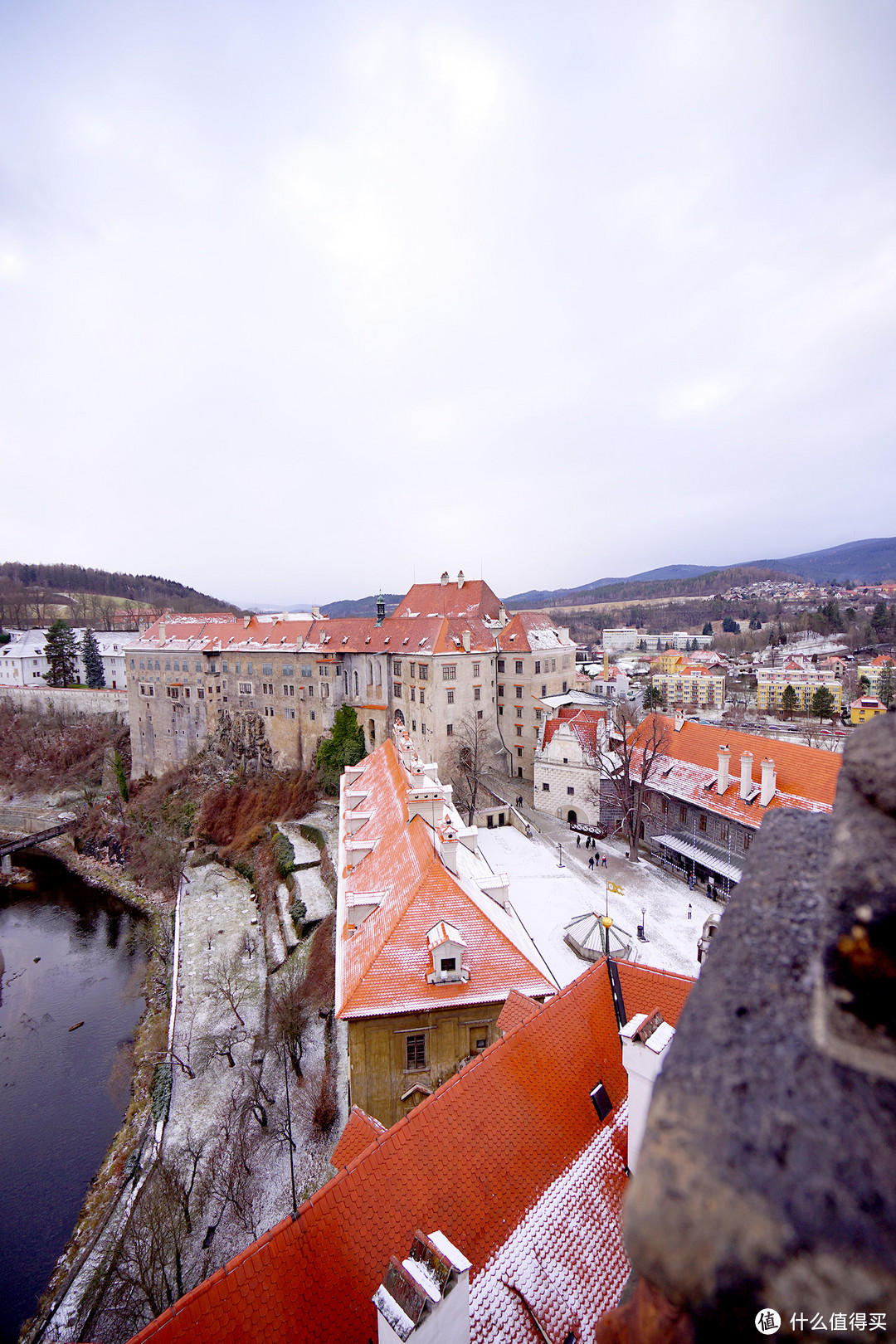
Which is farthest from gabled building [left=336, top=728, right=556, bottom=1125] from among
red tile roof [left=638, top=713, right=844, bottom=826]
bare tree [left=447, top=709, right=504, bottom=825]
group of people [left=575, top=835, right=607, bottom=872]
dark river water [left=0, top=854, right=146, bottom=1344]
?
bare tree [left=447, top=709, right=504, bottom=825]

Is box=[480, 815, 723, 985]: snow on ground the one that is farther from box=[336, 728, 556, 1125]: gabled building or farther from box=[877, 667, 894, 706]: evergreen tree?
box=[877, 667, 894, 706]: evergreen tree

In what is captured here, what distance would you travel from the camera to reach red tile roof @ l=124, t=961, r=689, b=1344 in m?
5.62

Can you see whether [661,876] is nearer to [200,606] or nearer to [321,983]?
[321,983]

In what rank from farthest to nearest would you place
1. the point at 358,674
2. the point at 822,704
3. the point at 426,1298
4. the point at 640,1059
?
the point at 822,704 < the point at 358,674 < the point at 640,1059 < the point at 426,1298

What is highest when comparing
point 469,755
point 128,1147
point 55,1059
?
point 469,755

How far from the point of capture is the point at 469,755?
37.2m

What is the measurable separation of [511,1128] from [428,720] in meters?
29.4

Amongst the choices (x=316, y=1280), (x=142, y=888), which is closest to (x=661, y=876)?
(x=316, y=1280)

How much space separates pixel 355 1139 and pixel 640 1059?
4588mm

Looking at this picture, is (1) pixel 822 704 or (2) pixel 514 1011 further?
(1) pixel 822 704

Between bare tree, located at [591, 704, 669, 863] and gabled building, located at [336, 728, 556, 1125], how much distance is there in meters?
14.6

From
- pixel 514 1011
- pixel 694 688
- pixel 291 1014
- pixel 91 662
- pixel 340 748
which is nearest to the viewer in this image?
pixel 514 1011

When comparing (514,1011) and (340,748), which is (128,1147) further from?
(340,748)

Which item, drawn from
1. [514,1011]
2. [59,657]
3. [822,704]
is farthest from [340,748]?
[822,704]
